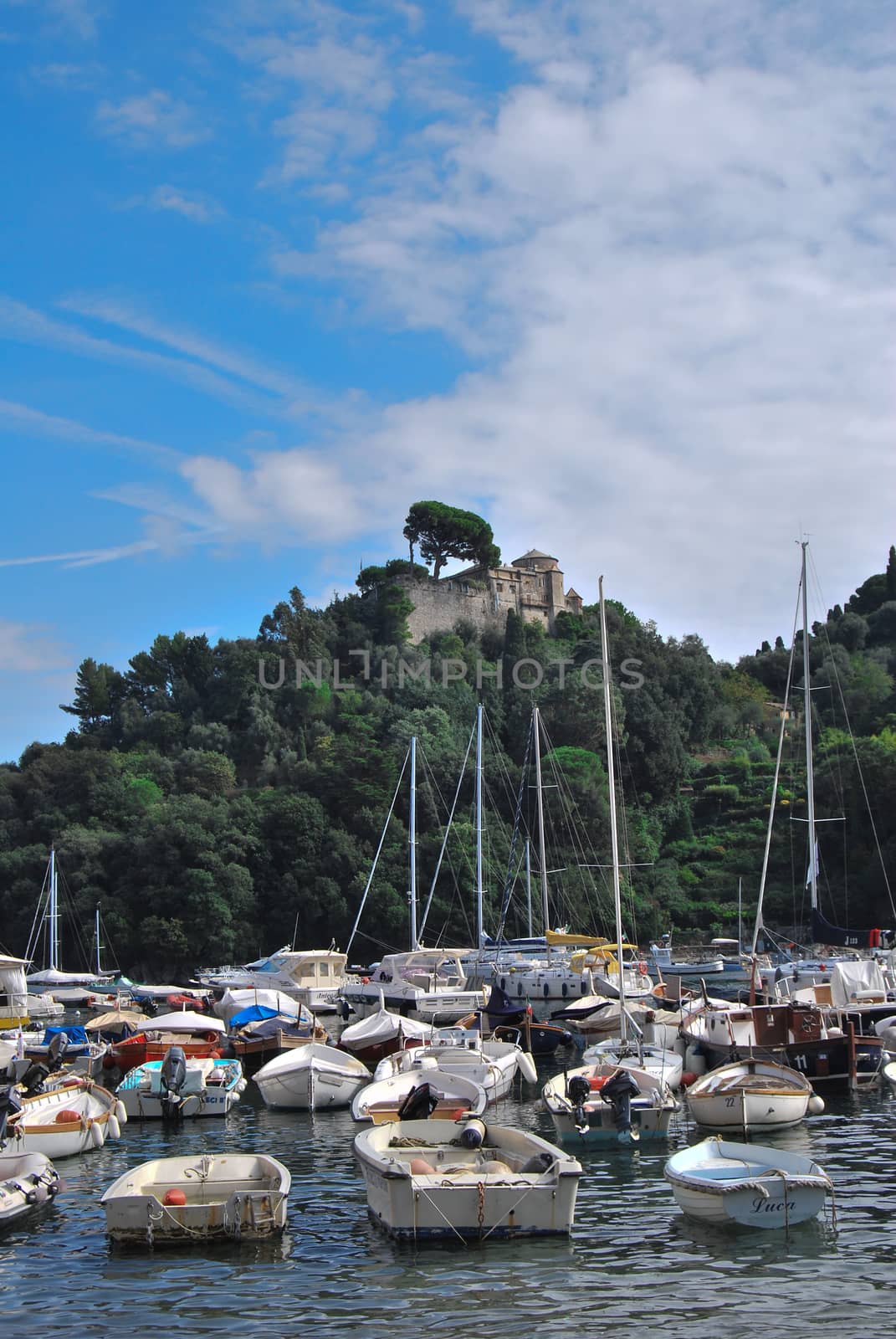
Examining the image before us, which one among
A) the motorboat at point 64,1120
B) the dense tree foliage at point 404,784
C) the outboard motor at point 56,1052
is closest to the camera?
the motorboat at point 64,1120

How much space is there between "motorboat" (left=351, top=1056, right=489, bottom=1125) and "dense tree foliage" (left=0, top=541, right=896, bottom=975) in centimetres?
3129

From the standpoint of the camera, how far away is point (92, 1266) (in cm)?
1568

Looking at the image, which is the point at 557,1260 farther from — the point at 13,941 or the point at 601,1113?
the point at 13,941

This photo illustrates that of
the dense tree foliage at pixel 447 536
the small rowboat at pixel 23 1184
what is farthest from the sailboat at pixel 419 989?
the dense tree foliage at pixel 447 536

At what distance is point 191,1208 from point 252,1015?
23.2 metres

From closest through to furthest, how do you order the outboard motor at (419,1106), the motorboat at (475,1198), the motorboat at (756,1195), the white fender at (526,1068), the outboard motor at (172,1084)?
the motorboat at (475,1198), the motorboat at (756,1195), the outboard motor at (419,1106), the outboard motor at (172,1084), the white fender at (526,1068)

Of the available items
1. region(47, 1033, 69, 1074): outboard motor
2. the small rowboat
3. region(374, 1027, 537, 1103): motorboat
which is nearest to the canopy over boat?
region(47, 1033, 69, 1074): outboard motor

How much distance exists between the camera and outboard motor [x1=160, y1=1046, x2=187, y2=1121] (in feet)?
87.8

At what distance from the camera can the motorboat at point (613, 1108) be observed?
883 inches

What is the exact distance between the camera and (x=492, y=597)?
114500 millimetres

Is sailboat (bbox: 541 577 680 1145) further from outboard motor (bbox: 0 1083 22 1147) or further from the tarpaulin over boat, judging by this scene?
the tarpaulin over boat

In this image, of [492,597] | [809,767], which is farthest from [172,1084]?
[492,597]

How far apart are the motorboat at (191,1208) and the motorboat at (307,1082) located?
10985 mm

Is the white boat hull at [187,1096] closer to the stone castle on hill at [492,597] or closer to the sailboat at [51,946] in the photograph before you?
the sailboat at [51,946]
